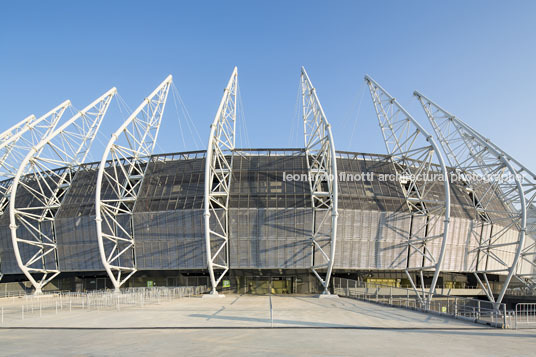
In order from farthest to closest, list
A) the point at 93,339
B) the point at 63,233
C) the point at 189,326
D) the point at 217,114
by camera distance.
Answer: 1. the point at 63,233
2. the point at 217,114
3. the point at 189,326
4. the point at 93,339

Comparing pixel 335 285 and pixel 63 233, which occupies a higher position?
pixel 63 233

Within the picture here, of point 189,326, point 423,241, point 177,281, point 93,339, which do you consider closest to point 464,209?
point 423,241

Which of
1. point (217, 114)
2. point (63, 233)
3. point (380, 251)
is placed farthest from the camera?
point (63, 233)

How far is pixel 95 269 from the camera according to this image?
45.6m

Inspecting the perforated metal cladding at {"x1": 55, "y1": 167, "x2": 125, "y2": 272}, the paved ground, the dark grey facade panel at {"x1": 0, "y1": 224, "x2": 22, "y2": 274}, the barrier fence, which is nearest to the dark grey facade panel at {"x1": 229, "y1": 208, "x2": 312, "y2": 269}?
the barrier fence

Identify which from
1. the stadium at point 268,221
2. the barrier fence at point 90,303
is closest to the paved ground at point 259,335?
the barrier fence at point 90,303

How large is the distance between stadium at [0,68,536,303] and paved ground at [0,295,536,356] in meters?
16.7

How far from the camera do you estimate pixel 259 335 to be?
15.7m

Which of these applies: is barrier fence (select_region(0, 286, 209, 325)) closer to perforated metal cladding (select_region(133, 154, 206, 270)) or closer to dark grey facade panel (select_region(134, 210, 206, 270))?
dark grey facade panel (select_region(134, 210, 206, 270))

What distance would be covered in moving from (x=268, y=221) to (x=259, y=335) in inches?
1048

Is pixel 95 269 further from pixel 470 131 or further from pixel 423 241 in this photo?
pixel 470 131

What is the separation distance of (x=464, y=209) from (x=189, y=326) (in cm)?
4123

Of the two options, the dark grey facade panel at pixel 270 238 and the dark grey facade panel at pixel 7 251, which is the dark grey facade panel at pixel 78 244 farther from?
the dark grey facade panel at pixel 270 238

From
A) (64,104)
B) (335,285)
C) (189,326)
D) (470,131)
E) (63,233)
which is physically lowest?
(335,285)
